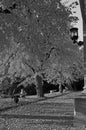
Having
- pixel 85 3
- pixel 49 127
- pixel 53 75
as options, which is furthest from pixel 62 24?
pixel 53 75

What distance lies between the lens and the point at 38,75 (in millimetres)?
26078

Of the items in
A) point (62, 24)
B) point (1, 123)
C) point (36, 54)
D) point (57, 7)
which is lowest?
point (1, 123)

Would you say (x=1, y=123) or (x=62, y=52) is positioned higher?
(x=62, y=52)

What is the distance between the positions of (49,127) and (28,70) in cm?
1686

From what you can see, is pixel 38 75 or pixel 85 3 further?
pixel 38 75

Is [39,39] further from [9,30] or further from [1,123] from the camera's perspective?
[1,123]

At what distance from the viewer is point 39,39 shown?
9.24m

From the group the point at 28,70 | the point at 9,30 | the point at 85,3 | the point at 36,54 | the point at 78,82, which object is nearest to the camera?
the point at 9,30

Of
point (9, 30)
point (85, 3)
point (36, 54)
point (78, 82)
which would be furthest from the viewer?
point (78, 82)

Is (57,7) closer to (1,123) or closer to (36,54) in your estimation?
(36,54)

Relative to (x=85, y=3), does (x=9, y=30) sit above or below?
below

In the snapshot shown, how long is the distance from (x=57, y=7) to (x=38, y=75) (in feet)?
52.5

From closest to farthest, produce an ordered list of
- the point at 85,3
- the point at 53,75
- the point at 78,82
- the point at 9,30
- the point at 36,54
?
1. the point at 9,30
2. the point at 85,3
3. the point at 36,54
4. the point at 53,75
5. the point at 78,82

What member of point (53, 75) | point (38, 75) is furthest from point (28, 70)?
point (53, 75)
